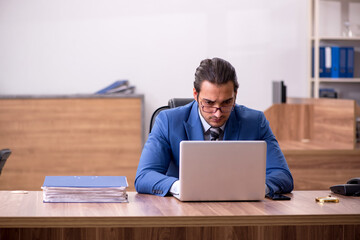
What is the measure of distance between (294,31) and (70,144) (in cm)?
270

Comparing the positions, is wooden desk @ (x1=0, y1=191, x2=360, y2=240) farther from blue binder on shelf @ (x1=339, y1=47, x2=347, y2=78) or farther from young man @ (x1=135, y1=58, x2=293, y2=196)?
blue binder on shelf @ (x1=339, y1=47, x2=347, y2=78)

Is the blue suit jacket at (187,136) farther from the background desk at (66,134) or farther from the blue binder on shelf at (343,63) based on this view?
the blue binder on shelf at (343,63)

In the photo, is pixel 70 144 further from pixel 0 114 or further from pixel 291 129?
pixel 291 129

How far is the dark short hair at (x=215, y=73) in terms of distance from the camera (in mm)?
2500

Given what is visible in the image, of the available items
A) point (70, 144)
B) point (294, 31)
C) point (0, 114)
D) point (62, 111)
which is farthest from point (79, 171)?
point (294, 31)

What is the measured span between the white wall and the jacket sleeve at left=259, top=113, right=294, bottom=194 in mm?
3115

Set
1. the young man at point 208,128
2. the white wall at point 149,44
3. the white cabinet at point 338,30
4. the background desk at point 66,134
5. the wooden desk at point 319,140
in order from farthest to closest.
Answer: the white cabinet at point 338,30
the white wall at point 149,44
the background desk at point 66,134
the wooden desk at point 319,140
the young man at point 208,128

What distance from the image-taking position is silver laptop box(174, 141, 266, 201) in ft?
6.73

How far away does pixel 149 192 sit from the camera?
2336 millimetres

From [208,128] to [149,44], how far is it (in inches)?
127

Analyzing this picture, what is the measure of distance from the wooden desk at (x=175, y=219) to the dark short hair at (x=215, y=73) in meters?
0.61

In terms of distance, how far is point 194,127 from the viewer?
2639mm

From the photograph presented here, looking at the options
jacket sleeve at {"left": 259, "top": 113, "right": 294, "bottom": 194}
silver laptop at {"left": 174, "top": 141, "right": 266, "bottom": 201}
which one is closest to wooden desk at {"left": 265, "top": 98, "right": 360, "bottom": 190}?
jacket sleeve at {"left": 259, "top": 113, "right": 294, "bottom": 194}

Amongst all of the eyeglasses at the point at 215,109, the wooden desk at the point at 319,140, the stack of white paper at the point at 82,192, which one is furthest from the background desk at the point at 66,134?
the stack of white paper at the point at 82,192
